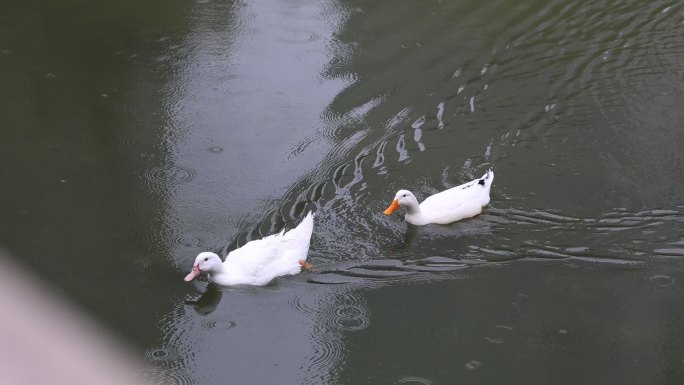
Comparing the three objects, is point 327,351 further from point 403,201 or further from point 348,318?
point 403,201

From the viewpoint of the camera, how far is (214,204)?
26.4 ft

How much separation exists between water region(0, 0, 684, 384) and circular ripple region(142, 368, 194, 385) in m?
0.02

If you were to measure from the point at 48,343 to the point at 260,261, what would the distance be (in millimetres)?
1728

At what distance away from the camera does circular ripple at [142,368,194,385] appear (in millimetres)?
5988

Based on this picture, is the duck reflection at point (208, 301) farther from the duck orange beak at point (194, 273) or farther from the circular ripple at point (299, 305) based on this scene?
the circular ripple at point (299, 305)

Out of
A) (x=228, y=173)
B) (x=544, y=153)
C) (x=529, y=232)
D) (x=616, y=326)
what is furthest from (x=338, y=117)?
(x=616, y=326)

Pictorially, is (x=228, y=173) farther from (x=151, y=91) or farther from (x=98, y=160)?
(x=151, y=91)

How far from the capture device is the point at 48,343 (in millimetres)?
6133

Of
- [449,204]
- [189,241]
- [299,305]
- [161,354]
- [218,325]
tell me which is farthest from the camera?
[449,204]

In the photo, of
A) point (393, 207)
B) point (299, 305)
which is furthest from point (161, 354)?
point (393, 207)

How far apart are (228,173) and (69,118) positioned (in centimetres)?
215

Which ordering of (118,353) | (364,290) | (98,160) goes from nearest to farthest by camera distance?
(118,353) → (364,290) → (98,160)

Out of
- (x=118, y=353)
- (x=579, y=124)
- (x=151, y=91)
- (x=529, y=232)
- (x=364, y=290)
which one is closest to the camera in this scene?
(x=118, y=353)

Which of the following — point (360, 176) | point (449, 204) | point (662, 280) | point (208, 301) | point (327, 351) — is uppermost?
point (662, 280)
